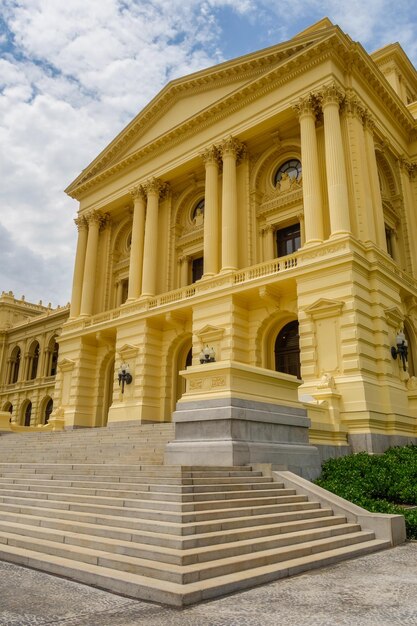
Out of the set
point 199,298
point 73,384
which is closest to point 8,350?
point 73,384

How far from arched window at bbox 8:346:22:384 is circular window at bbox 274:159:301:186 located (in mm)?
37163

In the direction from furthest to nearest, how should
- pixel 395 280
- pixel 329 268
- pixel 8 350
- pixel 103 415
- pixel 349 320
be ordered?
pixel 8 350 → pixel 103 415 → pixel 395 280 → pixel 329 268 → pixel 349 320

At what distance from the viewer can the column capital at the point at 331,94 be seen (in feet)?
76.2

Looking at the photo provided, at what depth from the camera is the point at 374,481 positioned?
13.8 meters

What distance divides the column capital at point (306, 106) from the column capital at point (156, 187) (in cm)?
1007

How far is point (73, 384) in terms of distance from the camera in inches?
1208

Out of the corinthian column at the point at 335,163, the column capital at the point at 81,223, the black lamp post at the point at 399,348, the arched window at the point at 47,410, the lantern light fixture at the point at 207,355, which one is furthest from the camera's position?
the arched window at the point at 47,410

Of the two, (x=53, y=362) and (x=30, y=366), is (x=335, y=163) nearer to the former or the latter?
(x=53, y=362)

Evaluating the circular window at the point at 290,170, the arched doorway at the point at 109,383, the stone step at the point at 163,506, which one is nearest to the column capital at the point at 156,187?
the circular window at the point at 290,170

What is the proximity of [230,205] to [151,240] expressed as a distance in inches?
237

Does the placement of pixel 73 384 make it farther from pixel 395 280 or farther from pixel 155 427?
pixel 395 280

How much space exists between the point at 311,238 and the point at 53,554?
1727 cm

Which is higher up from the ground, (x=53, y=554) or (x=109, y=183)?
(x=109, y=183)

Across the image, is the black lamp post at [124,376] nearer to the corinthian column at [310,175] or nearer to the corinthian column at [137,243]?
the corinthian column at [137,243]
